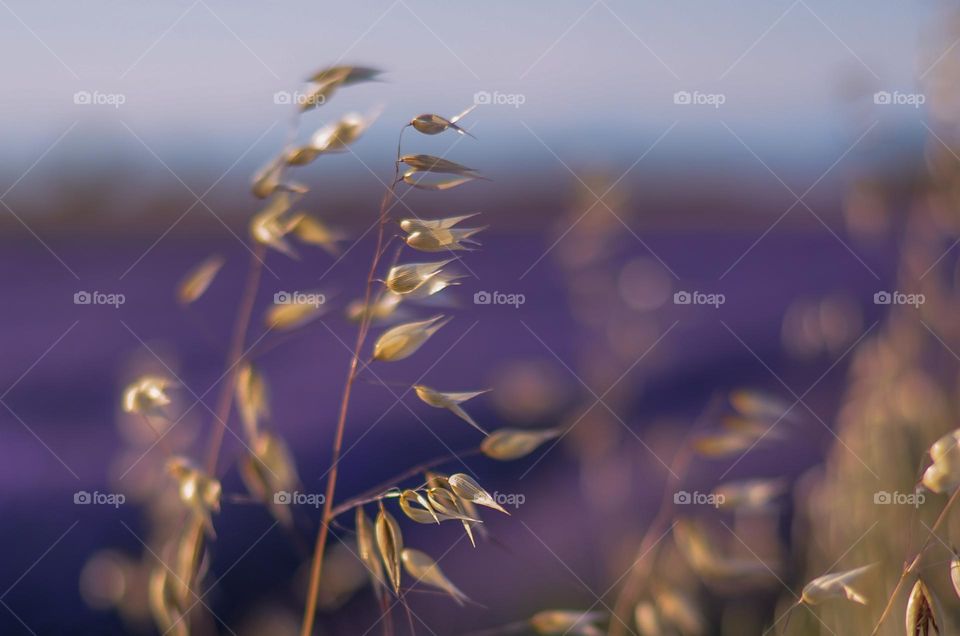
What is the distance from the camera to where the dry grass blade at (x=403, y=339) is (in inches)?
14.2

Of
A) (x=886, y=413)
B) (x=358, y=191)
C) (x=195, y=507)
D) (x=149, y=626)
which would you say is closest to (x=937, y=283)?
(x=886, y=413)

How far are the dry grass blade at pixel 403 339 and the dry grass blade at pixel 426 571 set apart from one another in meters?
0.10

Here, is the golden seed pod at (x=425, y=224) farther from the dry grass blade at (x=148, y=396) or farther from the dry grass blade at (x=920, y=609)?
the dry grass blade at (x=920, y=609)

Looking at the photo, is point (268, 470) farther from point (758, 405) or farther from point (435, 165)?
point (758, 405)

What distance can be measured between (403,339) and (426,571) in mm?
108

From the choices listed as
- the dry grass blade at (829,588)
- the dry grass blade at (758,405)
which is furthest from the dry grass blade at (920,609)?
the dry grass blade at (758,405)

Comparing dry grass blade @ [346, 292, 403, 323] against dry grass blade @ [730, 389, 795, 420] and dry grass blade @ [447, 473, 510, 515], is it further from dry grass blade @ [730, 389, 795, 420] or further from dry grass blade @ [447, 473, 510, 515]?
Answer: dry grass blade @ [730, 389, 795, 420]

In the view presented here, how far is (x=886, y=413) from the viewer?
1.96 ft

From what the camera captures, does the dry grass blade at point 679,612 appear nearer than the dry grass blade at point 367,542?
No

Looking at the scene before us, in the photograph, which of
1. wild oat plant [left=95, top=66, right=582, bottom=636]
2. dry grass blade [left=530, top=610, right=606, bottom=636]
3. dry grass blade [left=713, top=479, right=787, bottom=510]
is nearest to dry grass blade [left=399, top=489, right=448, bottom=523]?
wild oat plant [left=95, top=66, right=582, bottom=636]

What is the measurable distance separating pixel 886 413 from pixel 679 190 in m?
2.44

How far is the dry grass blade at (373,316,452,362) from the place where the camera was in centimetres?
Answer: 36

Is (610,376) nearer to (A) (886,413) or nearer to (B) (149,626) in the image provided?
(A) (886,413)

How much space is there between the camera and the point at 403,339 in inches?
14.3
